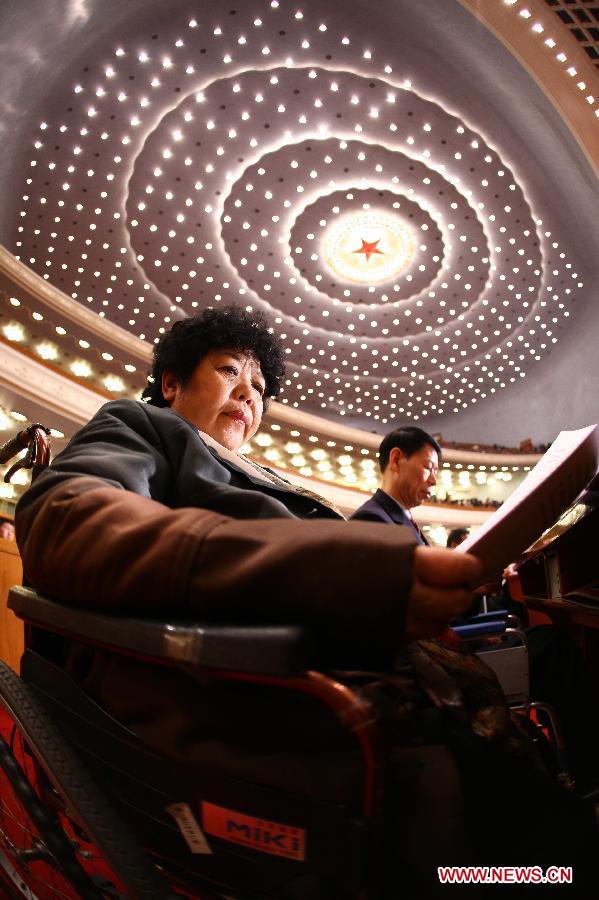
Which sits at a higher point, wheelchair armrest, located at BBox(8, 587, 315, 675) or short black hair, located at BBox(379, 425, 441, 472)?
short black hair, located at BBox(379, 425, 441, 472)

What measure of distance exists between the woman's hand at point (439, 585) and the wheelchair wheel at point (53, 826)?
438 millimetres

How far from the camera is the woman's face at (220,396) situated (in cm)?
137

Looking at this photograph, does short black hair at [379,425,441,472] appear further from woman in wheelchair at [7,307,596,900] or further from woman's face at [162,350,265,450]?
woman in wheelchair at [7,307,596,900]

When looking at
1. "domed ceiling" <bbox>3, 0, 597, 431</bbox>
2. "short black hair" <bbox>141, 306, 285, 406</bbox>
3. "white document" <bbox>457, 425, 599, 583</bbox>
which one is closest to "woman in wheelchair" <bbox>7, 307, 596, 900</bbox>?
"white document" <bbox>457, 425, 599, 583</bbox>

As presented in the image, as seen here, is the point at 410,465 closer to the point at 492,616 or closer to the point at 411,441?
the point at 411,441

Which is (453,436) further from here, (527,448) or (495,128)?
(495,128)

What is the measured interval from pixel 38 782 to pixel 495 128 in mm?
15088

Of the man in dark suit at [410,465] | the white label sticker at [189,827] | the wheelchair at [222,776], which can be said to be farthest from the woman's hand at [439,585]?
the man in dark suit at [410,465]

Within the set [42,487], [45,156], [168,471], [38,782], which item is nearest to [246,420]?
[168,471]

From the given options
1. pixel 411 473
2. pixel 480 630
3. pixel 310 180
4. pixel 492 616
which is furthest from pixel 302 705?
pixel 310 180

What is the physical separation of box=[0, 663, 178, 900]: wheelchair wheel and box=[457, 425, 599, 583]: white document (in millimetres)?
546

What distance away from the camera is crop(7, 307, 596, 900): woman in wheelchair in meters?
0.47

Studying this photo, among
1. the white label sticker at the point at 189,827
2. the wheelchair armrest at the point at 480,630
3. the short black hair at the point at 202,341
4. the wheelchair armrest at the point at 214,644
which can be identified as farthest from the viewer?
the short black hair at the point at 202,341

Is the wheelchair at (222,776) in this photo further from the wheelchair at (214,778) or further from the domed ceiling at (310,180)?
the domed ceiling at (310,180)
